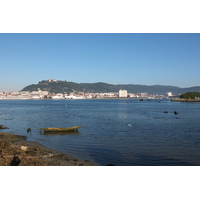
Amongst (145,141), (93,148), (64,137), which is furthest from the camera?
(64,137)

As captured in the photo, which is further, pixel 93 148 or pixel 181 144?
pixel 181 144

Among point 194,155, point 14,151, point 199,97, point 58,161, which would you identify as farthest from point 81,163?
point 199,97

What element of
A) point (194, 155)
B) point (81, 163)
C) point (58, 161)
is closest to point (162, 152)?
point (194, 155)

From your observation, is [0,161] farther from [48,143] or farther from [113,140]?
[113,140]

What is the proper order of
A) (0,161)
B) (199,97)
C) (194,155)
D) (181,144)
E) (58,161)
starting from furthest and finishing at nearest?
(199,97)
(181,144)
(194,155)
(58,161)
(0,161)

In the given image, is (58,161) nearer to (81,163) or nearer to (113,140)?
(81,163)

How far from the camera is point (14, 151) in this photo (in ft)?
36.8

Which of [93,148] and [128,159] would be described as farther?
[93,148]

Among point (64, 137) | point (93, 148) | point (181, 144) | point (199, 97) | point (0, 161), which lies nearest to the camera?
point (0, 161)

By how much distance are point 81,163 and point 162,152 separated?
17.0ft

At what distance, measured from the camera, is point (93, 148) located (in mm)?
14258

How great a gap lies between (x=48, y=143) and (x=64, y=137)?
7.73 feet

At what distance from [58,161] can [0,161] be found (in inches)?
99.7

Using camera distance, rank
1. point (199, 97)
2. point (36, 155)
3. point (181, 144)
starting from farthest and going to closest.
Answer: point (199, 97), point (181, 144), point (36, 155)
